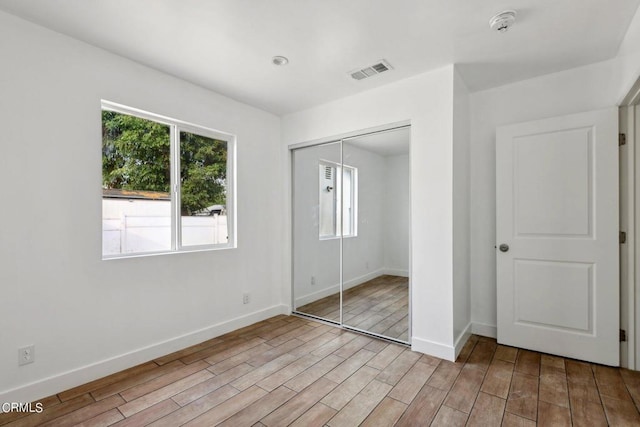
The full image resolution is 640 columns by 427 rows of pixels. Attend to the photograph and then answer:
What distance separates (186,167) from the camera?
3.03 meters

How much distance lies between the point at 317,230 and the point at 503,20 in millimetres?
2594

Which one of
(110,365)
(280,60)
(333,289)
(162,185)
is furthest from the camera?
(333,289)

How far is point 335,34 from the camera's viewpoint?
7.27ft

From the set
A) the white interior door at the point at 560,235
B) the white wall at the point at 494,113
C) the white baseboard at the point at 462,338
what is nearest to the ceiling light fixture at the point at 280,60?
the white wall at the point at 494,113

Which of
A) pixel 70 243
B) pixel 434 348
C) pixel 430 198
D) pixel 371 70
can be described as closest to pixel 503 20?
pixel 371 70

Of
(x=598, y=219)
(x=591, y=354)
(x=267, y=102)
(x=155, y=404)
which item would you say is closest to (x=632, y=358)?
(x=591, y=354)

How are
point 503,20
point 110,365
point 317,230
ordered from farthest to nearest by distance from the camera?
1. point 317,230
2. point 110,365
3. point 503,20

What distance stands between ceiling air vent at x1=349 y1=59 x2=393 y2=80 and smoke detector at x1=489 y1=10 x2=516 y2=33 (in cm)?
83

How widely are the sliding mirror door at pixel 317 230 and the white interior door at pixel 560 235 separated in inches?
66.2

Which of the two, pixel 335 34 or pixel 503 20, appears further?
pixel 335 34

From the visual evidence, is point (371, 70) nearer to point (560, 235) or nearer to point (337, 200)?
point (337, 200)

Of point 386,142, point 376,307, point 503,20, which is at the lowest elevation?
point 376,307

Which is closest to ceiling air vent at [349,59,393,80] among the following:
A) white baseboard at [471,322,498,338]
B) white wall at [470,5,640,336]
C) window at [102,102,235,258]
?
white wall at [470,5,640,336]

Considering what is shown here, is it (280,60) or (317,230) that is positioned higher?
(280,60)
